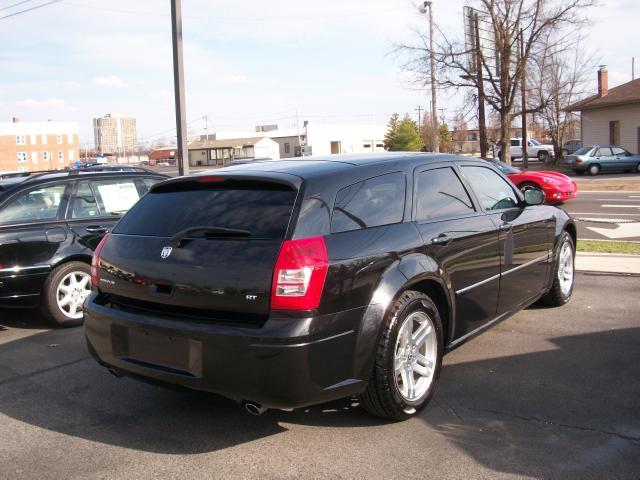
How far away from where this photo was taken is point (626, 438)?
3.56 m

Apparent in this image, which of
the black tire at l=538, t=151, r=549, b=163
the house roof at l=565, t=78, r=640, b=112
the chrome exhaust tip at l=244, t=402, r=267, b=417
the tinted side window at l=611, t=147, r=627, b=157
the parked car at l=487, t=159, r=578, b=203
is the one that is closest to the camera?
the chrome exhaust tip at l=244, t=402, r=267, b=417

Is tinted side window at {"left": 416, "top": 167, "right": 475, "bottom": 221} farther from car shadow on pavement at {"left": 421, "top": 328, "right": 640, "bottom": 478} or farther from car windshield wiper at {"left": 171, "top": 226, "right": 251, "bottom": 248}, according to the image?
car windshield wiper at {"left": 171, "top": 226, "right": 251, "bottom": 248}

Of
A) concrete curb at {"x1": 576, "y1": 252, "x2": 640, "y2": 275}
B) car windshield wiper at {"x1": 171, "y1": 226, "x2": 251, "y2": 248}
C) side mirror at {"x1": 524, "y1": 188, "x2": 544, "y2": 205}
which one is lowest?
concrete curb at {"x1": 576, "y1": 252, "x2": 640, "y2": 275}

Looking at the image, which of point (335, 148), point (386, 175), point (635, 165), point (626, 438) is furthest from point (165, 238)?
point (335, 148)

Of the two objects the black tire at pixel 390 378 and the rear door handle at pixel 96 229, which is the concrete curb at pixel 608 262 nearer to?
the black tire at pixel 390 378

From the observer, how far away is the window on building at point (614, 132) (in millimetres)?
37219

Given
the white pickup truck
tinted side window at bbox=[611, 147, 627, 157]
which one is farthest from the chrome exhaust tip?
the white pickup truck

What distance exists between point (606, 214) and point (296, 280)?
14.4 m

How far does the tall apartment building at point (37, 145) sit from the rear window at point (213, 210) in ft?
337

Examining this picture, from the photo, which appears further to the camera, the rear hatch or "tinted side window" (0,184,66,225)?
"tinted side window" (0,184,66,225)

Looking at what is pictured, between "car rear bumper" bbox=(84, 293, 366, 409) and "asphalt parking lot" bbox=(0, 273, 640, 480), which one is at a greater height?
"car rear bumper" bbox=(84, 293, 366, 409)

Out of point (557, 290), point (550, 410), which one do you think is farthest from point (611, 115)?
point (550, 410)

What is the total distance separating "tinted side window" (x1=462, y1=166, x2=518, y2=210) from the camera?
516 cm

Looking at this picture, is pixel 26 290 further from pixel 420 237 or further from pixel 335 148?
pixel 335 148
